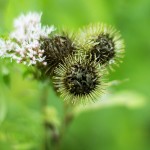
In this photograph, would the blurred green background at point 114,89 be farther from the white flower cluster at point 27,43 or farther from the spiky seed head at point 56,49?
the spiky seed head at point 56,49

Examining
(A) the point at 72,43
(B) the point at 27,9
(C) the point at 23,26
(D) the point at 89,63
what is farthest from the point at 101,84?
(B) the point at 27,9

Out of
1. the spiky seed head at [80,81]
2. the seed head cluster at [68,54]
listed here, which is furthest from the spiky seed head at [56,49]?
the spiky seed head at [80,81]

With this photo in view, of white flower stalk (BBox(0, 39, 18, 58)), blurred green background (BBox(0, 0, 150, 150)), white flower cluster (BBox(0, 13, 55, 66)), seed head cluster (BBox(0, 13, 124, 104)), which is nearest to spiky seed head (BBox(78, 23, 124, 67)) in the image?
seed head cluster (BBox(0, 13, 124, 104))

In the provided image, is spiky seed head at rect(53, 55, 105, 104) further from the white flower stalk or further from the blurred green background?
the blurred green background

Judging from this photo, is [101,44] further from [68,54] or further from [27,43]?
[27,43]

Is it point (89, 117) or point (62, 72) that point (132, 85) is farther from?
point (62, 72)

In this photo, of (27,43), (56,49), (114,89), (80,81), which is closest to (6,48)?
(27,43)

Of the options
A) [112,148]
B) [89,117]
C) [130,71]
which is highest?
[130,71]
